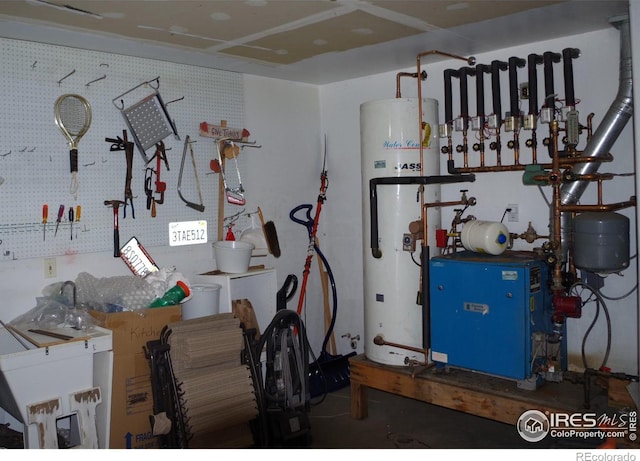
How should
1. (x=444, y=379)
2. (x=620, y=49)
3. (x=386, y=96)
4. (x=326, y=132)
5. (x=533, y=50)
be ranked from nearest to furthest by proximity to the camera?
1. (x=620, y=49)
2. (x=444, y=379)
3. (x=533, y=50)
4. (x=386, y=96)
5. (x=326, y=132)

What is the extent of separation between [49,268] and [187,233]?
35.9 inches

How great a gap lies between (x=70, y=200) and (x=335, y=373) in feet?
7.49

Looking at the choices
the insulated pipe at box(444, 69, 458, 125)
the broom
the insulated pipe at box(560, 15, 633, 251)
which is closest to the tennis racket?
the broom

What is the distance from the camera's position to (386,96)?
4.36 metres

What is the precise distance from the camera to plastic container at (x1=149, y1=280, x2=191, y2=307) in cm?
326

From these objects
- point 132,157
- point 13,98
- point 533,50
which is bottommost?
point 132,157

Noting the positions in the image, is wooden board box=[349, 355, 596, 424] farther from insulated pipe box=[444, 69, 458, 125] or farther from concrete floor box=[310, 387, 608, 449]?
insulated pipe box=[444, 69, 458, 125]

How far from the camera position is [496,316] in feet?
10.3

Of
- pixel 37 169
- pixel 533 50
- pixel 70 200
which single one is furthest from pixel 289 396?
pixel 533 50

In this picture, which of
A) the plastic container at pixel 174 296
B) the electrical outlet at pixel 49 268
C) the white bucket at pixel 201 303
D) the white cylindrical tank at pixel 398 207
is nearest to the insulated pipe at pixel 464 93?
the white cylindrical tank at pixel 398 207

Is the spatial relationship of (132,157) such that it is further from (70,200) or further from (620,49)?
(620,49)

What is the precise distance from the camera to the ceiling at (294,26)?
271cm

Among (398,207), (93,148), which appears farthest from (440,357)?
(93,148)

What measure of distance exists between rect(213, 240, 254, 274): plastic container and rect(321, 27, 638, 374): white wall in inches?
45.0
